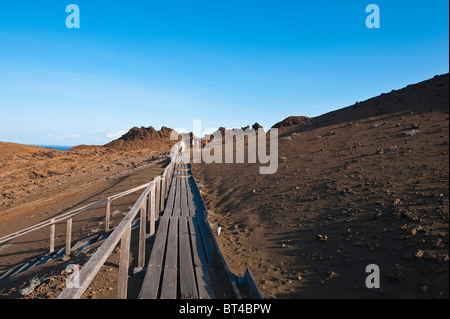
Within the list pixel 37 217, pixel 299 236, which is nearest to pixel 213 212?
pixel 299 236

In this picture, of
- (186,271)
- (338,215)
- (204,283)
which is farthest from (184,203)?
(204,283)

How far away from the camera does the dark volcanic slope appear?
3.75m

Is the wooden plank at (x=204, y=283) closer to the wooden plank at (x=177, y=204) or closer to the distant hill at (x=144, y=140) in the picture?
the wooden plank at (x=177, y=204)

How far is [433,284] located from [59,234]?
9.72 metres

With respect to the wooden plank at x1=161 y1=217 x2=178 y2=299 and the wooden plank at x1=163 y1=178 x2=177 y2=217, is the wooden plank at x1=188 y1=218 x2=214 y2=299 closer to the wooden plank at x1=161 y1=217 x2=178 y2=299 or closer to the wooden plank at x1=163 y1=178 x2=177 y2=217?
the wooden plank at x1=161 y1=217 x2=178 y2=299

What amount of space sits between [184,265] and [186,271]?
22 centimetres

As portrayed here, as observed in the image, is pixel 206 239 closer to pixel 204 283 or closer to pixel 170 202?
pixel 204 283

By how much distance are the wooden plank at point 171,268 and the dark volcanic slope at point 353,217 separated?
1.13 meters

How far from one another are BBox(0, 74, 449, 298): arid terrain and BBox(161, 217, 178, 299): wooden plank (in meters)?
0.91

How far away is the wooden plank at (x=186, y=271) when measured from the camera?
3.60 m

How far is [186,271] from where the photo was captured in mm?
4168

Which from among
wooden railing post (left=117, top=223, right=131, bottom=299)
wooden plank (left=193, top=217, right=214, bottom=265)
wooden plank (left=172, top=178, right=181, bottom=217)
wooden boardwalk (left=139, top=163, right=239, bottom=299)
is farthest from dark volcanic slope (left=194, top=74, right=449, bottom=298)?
wooden railing post (left=117, top=223, right=131, bottom=299)
